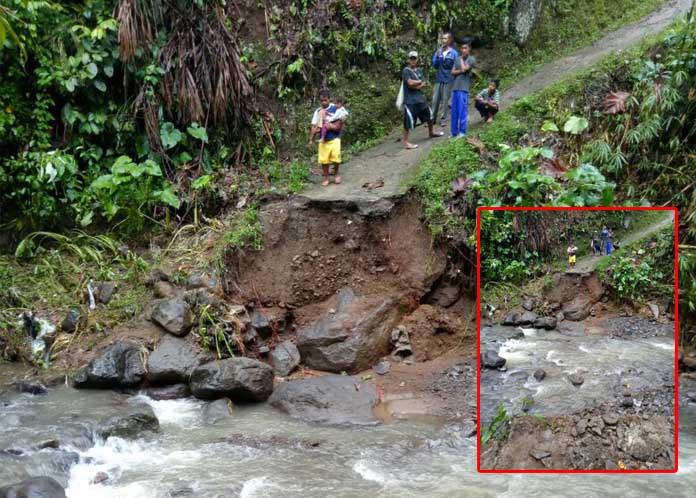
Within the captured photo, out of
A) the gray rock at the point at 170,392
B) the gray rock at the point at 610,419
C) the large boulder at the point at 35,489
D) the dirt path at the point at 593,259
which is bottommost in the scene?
the large boulder at the point at 35,489

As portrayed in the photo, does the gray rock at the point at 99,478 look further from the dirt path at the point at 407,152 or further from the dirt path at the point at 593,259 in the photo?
the dirt path at the point at 407,152

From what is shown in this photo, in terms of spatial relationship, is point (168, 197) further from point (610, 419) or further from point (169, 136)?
point (610, 419)

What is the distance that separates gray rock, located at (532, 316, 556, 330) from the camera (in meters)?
4.46

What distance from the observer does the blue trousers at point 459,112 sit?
987cm

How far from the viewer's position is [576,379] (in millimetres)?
4129

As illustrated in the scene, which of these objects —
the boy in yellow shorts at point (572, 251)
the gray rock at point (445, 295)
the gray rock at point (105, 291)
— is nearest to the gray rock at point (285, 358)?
the gray rock at point (445, 295)

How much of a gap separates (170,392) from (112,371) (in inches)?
26.7

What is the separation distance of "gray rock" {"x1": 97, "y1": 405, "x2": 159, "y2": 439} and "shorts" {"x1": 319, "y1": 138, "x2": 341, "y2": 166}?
4106mm

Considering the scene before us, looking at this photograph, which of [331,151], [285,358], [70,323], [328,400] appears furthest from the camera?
[331,151]

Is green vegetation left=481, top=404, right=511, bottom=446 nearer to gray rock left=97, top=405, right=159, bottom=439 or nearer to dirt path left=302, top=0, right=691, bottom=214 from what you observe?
gray rock left=97, top=405, right=159, bottom=439

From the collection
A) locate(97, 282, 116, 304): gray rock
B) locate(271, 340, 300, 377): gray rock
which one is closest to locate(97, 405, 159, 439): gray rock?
locate(271, 340, 300, 377): gray rock

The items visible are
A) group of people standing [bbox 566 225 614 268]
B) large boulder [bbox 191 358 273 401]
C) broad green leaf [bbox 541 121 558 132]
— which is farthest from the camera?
broad green leaf [bbox 541 121 558 132]

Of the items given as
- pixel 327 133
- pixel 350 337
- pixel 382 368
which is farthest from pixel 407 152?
pixel 382 368

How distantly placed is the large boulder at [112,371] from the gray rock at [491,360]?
4.84 meters
